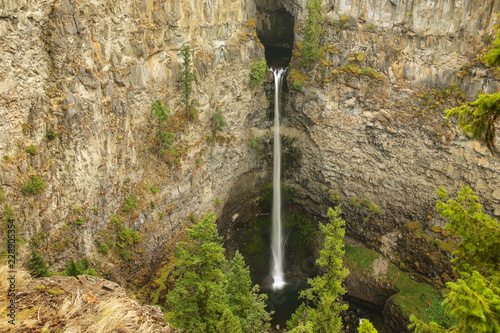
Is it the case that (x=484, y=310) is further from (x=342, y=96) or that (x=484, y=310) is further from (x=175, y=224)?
(x=342, y=96)

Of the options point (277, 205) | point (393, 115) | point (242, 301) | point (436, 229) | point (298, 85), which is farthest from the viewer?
point (277, 205)

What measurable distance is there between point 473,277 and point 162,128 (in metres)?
22.4

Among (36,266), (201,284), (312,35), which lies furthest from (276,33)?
(36,266)

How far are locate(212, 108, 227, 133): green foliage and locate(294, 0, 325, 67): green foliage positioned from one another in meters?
9.32

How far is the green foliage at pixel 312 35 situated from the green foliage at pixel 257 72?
352 cm

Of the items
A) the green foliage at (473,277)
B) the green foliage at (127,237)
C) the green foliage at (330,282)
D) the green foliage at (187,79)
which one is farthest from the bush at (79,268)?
the green foliage at (473,277)

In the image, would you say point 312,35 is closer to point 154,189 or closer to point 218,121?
point 218,121

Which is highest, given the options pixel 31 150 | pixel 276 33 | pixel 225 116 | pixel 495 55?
pixel 495 55

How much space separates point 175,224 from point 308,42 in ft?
64.8

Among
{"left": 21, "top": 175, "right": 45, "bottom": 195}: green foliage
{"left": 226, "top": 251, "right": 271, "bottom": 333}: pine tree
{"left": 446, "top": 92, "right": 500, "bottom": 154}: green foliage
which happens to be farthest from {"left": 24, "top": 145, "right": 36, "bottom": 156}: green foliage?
{"left": 446, "top": 92, "right": 500, "bottom": 154}: green foliage

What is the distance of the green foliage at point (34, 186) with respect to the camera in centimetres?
1859

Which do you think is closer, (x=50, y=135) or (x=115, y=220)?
(x=50, y=135)

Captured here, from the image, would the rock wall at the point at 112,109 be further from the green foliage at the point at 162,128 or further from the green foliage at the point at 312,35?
the green foliage at the point at 312,35

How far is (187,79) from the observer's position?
26828 millimetres
